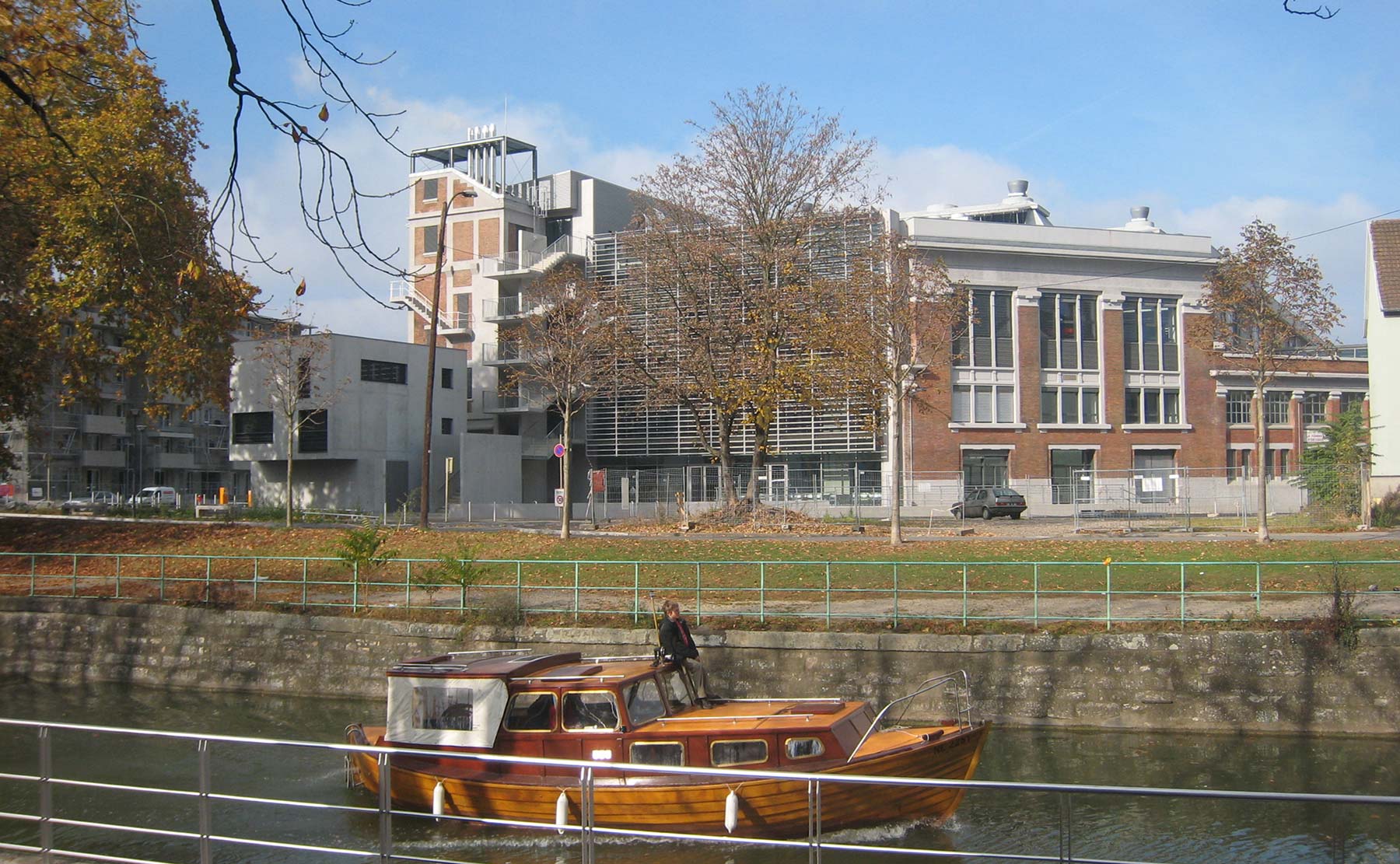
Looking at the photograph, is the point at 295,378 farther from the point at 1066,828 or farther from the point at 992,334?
the point at 1066,828

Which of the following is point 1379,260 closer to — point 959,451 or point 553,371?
point 959,451

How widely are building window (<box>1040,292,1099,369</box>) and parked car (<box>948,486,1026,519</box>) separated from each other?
1164 cm

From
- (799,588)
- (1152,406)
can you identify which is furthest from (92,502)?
(1152,406)

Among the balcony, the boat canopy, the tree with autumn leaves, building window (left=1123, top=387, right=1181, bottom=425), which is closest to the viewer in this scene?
the boat canopy

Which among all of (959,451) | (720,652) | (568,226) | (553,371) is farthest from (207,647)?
(568,226)

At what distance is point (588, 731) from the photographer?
1337 cm

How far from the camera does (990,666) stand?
61.9 ft

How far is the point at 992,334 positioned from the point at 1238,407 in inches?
579

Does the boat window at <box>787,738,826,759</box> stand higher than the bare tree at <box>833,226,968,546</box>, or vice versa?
the bare tree at <box>833,226,968,546</box>

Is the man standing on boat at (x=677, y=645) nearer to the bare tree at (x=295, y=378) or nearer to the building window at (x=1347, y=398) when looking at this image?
the bare tree at (x=295, y=378)

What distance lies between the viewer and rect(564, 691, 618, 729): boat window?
1334 centimetres

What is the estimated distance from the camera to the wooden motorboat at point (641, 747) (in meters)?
12.4

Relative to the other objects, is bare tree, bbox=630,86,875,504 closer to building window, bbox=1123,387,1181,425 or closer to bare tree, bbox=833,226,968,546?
bare tree, bbox=833,226,968,546

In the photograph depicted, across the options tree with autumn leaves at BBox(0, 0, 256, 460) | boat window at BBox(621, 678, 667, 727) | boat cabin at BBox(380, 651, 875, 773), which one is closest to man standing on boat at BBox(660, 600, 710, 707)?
boat cabin at BBox(380, 651, 875, 773)
